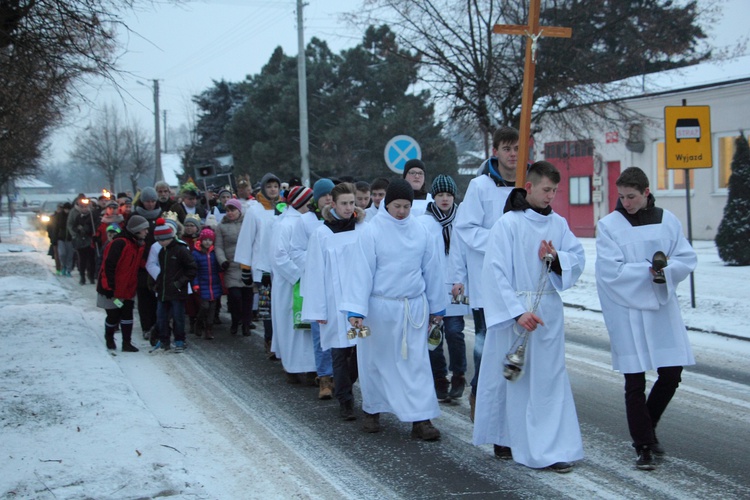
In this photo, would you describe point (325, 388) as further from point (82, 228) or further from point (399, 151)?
point (82, 228)

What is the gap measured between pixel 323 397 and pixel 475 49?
34.2 feet

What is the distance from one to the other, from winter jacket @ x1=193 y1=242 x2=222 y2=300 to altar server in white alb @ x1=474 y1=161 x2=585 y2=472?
24.4 feet

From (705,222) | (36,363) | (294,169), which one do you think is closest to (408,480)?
(36,363)

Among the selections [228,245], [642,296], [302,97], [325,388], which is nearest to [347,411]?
[325,388]

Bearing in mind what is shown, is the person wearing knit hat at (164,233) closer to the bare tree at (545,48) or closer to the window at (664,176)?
the bare tree at (545,48)

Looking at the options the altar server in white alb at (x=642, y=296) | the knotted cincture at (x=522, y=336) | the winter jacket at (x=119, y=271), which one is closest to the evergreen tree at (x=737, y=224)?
the winter jacket at (x=119, y=271)

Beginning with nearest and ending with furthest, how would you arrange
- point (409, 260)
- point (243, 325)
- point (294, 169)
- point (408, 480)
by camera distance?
point (408, 480)
point (409, 260)
point (243, 325)
point (294, 169)

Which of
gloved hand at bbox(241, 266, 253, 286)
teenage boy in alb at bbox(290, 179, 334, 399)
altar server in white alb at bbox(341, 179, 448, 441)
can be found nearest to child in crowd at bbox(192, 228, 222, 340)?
gloved hand at bbox(241, 266, 253, 286)

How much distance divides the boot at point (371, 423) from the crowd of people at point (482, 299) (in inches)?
0.6

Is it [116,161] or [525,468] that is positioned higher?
[116,161]

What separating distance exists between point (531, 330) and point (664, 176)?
22.7 m

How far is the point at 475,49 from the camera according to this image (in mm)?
17000

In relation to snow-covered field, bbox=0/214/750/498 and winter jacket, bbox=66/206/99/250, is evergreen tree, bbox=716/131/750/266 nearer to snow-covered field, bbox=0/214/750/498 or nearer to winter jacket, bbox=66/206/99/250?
snow-covered field, bbox=0/214/750/498

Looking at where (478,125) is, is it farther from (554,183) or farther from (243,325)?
(554,183)
